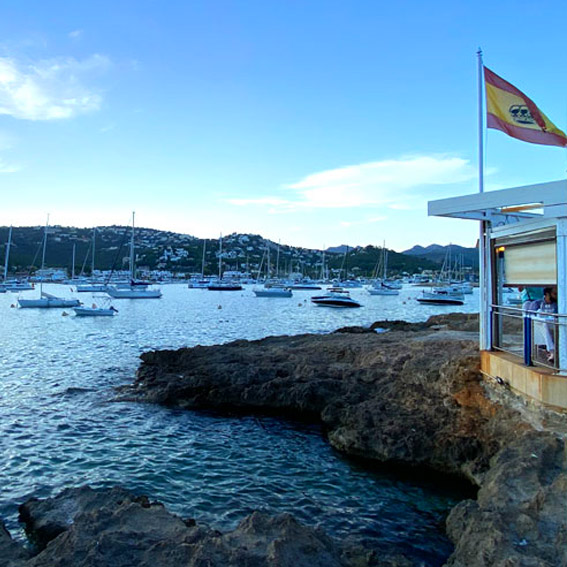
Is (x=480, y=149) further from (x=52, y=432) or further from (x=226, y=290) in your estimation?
(x=226, y=290)

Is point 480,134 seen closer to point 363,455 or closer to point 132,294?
point 363,455

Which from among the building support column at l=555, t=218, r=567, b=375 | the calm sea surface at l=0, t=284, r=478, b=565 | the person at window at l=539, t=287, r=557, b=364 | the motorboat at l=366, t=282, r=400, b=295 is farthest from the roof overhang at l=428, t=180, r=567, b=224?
the motorboat at l=366, t=282, r=400, b=295

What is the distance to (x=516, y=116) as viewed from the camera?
10195 millimetres

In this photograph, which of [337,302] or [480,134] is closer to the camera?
[480,134]

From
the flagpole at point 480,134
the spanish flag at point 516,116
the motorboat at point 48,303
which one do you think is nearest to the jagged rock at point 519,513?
the flagpole at point 480,134

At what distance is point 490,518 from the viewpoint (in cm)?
583

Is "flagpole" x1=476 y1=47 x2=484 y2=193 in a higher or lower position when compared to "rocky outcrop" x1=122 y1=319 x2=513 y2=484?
higher

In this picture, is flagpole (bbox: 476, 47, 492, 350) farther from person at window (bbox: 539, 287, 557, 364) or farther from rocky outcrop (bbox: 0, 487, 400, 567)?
rocky outcrop (bbox: 0, 487, 400, 567)

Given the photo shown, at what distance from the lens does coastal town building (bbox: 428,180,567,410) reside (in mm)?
7578

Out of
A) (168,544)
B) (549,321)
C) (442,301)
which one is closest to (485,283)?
(549,321)

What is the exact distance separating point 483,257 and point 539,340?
2045 millimetres

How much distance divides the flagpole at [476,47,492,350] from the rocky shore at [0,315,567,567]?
0.93m

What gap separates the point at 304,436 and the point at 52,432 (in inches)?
242

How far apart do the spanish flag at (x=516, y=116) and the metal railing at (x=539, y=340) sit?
3.73 metres
